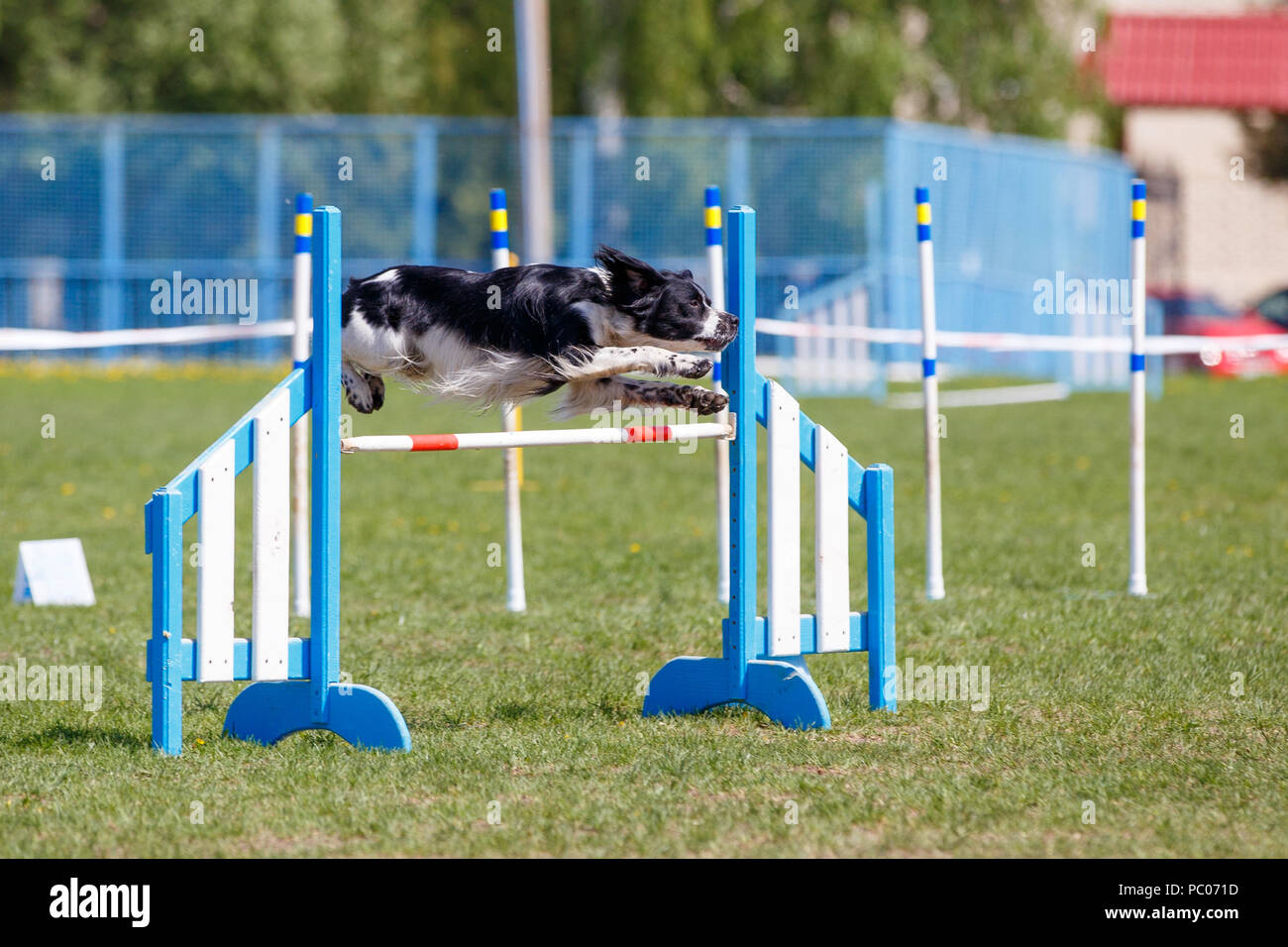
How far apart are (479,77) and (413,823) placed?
24862mm

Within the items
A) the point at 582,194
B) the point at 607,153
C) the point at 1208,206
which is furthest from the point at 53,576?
the point at 1208,206

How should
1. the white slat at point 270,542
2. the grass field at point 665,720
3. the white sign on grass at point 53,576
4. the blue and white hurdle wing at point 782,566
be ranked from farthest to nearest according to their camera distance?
the white sign on grass at point 53,576 → the blue and white hurdle wing at point 782,566 → the white slat at point 270,542 → the grass field at point 665,720

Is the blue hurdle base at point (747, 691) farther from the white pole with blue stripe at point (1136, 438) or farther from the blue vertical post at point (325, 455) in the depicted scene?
the white pole with blue stripe at point (1136, 438)

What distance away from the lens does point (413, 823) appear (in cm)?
417

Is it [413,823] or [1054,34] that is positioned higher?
[1054,34]

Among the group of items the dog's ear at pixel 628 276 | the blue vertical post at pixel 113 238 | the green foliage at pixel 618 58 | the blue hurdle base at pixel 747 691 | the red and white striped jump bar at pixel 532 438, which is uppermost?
the green foliage at pixel 618 58

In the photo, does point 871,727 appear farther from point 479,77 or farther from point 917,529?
point 479,77

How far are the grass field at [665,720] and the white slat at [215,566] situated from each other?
0.32 metres

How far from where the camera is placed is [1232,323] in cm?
2628

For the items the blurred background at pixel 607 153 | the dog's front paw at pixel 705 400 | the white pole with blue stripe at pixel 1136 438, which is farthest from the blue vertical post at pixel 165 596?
the blurred background at pixel 607 153

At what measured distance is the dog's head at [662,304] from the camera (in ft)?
15.6

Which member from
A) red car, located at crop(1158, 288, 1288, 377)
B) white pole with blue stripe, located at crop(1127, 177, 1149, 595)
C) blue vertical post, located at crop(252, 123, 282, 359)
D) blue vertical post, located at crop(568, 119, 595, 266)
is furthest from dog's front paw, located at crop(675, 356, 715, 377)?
red car, located at crop(1158, 288, 1288, 377)

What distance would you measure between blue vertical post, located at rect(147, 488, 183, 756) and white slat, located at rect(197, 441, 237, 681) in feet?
0.22

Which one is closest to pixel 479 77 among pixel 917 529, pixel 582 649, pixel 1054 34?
pixel 1054 34
